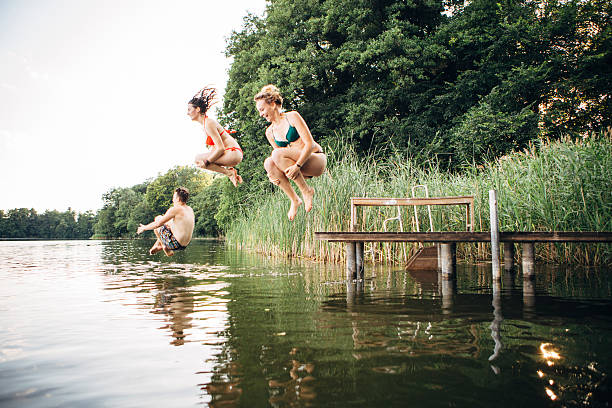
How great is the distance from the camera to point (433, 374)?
3.64 metres

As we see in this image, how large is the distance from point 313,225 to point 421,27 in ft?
61.2

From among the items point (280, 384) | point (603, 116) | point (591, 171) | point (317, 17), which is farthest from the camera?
point (317, 17)

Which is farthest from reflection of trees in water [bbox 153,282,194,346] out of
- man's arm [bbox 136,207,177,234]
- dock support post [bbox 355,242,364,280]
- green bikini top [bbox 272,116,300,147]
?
dock support post [bbox 355,242,364,280]

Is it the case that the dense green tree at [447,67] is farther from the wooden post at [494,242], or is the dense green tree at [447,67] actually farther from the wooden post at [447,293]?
the wooden post at [494,242]

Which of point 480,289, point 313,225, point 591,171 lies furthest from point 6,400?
point 591,171

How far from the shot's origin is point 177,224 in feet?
18.3

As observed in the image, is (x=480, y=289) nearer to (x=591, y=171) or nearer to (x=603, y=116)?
(x=591, y=171)

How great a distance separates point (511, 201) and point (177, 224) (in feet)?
32.3

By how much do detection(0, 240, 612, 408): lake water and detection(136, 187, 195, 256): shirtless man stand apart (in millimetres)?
1004

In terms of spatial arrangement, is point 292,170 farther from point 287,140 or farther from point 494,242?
point 494,242

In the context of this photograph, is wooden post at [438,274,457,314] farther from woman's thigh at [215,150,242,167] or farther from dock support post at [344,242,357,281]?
woman's thigh at [215,150,242,167]

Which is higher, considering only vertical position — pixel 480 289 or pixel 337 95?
pixel 337 95

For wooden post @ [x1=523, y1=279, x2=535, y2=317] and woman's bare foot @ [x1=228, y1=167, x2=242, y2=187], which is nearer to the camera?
woman's bare foot @ [x1=228, y1=167, x2=242, y2=187]

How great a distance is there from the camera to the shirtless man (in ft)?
17.7
